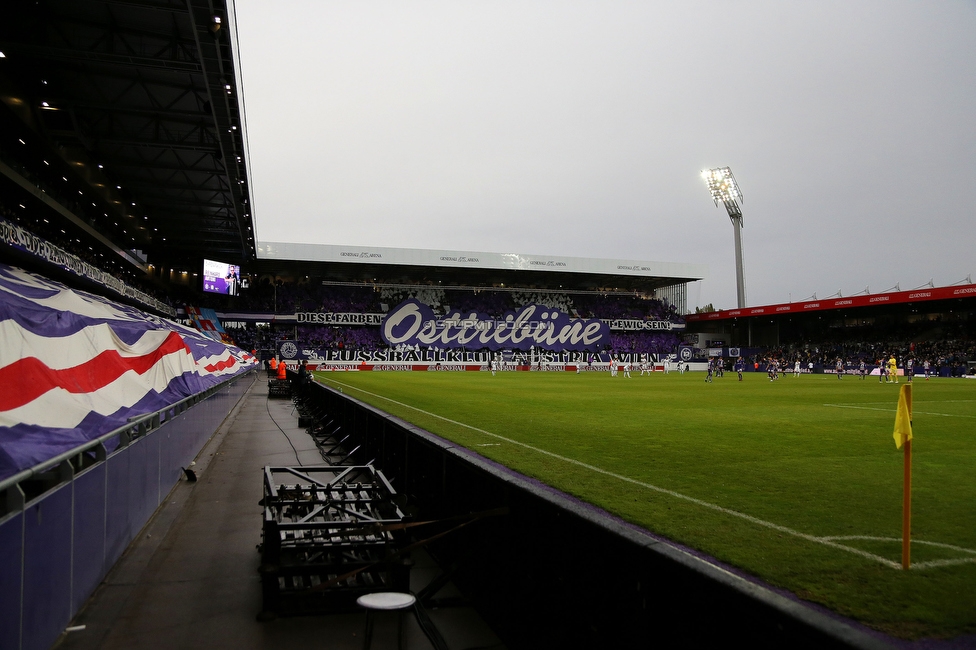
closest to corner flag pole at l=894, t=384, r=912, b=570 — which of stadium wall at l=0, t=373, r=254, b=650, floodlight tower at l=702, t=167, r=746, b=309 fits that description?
stadium wall at l=0, t=373, r=254, b=650

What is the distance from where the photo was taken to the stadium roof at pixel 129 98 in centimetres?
1612

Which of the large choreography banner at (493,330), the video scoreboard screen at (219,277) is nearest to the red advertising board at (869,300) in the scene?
the large choreography banner at (493,330)

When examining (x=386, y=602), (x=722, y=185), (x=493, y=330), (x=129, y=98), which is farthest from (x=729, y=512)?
(x=722, y=185)

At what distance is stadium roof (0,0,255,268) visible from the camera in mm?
16125

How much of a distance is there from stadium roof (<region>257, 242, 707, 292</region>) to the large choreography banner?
5.12m

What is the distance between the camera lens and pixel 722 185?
7812 cm

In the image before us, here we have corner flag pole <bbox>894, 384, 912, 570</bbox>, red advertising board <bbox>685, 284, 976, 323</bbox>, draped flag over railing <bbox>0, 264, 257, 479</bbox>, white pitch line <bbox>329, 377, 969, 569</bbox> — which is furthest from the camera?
red advertising board <bbox>685, 284, 976, 323</bbox>

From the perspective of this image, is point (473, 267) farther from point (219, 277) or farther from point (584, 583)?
point (584, 583)

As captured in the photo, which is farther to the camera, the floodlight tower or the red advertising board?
the floodlight tower

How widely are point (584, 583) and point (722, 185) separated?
81790 mm

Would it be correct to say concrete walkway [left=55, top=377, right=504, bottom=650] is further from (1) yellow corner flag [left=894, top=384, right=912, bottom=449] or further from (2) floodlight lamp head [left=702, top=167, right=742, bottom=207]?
(2) floodlight lamp head [left=702, top=167, right=742, bottom=207]

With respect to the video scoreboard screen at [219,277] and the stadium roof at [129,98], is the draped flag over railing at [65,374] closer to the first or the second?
the stadium roof at [129,98]

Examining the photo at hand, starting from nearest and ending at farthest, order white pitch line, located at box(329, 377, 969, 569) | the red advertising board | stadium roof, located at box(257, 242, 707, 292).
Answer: white pitch line, located at box(329, 377, 969, 569) < the red advertising board < stadium roof, located at box(257, 242, 707, 292)

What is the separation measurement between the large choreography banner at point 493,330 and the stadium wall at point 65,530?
200ft
